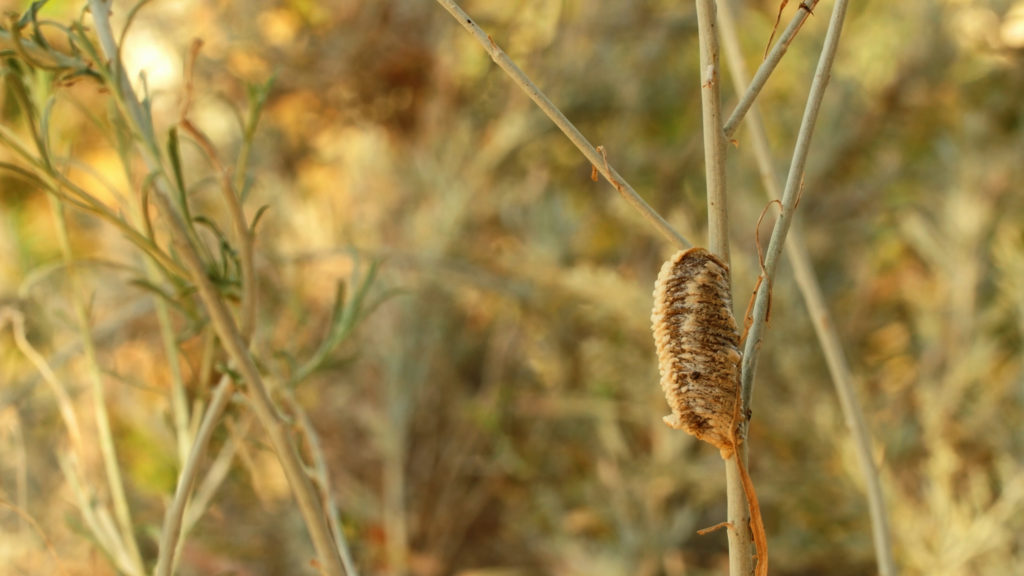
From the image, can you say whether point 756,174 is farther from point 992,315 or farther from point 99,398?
point 99,398

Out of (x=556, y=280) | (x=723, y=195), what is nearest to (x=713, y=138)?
(x=723, y=195)

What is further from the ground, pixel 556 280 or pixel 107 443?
pixel 556 280

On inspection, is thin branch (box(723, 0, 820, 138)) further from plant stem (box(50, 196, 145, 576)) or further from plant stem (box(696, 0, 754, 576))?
plant stem (box(50, 196, 145, 576))

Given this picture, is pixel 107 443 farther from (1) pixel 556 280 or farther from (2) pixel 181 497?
(1) pixel 556 280

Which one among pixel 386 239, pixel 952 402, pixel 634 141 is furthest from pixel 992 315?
pixel 386 239

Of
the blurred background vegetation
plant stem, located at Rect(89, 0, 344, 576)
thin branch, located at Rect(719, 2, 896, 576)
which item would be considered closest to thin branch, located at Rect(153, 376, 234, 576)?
plant stem, located at Rect(89, 0, 344, 576)

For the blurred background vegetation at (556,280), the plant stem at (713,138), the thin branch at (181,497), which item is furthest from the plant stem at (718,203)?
the blurred background vegetation at (556,280)
